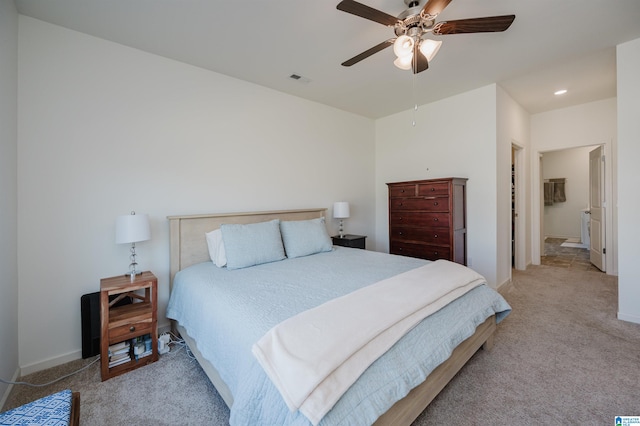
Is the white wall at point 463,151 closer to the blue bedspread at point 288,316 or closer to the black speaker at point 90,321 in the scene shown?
the blue bedspread at point 288,316

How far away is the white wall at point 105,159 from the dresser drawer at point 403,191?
180 centimetres

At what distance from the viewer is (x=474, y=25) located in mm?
1755

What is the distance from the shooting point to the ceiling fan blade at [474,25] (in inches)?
66.8

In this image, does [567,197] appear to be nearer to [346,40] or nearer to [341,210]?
[341,210]

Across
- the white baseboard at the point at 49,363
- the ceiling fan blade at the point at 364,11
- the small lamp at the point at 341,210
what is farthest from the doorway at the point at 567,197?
the white baseboard at the point at 49,363

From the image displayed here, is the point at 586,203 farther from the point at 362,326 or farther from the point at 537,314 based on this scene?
the point at 362,326

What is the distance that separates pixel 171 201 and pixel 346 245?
7.28ft

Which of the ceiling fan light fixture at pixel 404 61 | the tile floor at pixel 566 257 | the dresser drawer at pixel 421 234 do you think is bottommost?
the tile floor at pixel 566 257

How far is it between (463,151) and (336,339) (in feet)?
11.3

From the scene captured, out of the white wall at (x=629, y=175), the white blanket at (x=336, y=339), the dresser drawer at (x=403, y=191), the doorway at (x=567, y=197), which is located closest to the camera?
the white blanket at (x=336, y=339)

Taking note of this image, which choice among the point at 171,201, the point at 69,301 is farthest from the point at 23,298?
the point at 171,201

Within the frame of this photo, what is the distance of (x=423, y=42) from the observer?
195cm

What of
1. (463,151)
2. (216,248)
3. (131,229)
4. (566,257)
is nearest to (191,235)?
(216,248)

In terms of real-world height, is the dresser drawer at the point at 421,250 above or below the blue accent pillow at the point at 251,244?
below
